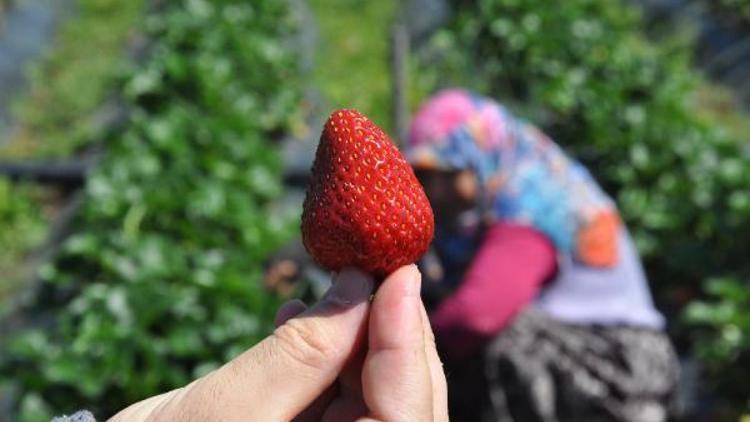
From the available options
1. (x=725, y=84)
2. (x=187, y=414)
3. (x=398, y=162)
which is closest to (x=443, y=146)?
(x=398, y=162)

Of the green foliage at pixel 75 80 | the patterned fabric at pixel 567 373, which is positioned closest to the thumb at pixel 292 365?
the patterned fabric at pixel 567 373

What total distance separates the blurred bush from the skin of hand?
10.5ft

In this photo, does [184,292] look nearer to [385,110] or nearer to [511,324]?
[511,324]

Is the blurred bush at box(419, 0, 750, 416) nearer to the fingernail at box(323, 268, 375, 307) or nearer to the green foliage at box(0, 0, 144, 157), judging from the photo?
the green foliage at box(0, 0, 144, 157)

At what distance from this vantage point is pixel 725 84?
24.8 ft

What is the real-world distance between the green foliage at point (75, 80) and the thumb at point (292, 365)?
5272 mm

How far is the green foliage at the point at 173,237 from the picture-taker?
385cm

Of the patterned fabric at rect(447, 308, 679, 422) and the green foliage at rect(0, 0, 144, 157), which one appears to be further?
the green foliage at rect(0, 0, 144, 157)

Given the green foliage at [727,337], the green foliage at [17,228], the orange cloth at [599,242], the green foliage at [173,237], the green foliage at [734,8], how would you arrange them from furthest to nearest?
the green foliage at [734,8] → the green foliage at [17,228] → the green foliage at [727,337] → the green foliage at [173,237] → the orange cloth at [599,242]

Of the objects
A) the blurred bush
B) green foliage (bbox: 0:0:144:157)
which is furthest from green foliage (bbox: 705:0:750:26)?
green foliage (bbox: 0:0:144:157)

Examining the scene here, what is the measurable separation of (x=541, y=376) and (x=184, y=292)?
5.60ft

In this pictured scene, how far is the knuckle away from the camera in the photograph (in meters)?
1.42

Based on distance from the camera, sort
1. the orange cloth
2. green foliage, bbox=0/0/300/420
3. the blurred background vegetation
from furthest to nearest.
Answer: the blurred background vegetation < green foliage, bbox=0/0/300/420 < the orange cloth

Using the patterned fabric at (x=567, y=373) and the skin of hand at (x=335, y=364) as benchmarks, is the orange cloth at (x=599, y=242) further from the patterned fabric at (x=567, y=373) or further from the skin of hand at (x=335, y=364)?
the skin of hand at (x=335, y=364)
